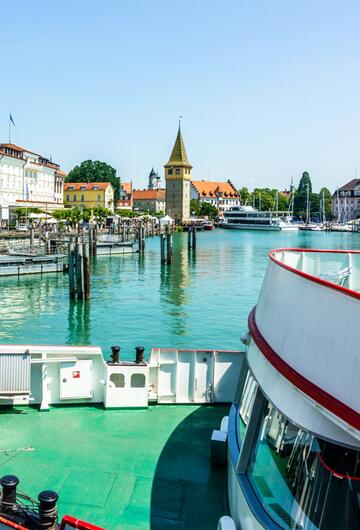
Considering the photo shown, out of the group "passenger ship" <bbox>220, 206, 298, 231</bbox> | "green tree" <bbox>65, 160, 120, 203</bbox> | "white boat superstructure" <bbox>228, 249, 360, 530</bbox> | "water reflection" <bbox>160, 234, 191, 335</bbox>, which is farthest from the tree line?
"white boat superstructure" <bbox>228, 249, 360, 530</bbox>

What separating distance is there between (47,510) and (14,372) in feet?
13.5

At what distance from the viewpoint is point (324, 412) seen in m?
3.71

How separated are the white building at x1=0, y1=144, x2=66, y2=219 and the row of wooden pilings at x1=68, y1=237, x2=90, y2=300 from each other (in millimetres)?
34738

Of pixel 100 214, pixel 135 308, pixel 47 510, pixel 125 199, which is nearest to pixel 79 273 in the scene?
pixel 135 308

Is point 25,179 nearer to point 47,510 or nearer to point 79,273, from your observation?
point 79,273

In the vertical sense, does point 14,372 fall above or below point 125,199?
below

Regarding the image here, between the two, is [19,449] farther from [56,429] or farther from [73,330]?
[73,330]

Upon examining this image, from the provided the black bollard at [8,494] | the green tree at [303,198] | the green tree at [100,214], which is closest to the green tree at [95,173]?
the green tree at [100,214]

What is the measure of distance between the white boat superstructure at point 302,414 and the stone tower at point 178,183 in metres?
139

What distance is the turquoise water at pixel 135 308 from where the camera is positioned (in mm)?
Result: 21719

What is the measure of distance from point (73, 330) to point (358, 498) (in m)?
20.7

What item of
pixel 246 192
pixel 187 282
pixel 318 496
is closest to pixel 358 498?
pixel 318 496

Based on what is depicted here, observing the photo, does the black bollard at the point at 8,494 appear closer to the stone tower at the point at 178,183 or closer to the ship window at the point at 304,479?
the ship window at the point at 304,479

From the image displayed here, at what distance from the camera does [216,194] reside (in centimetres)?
18612
